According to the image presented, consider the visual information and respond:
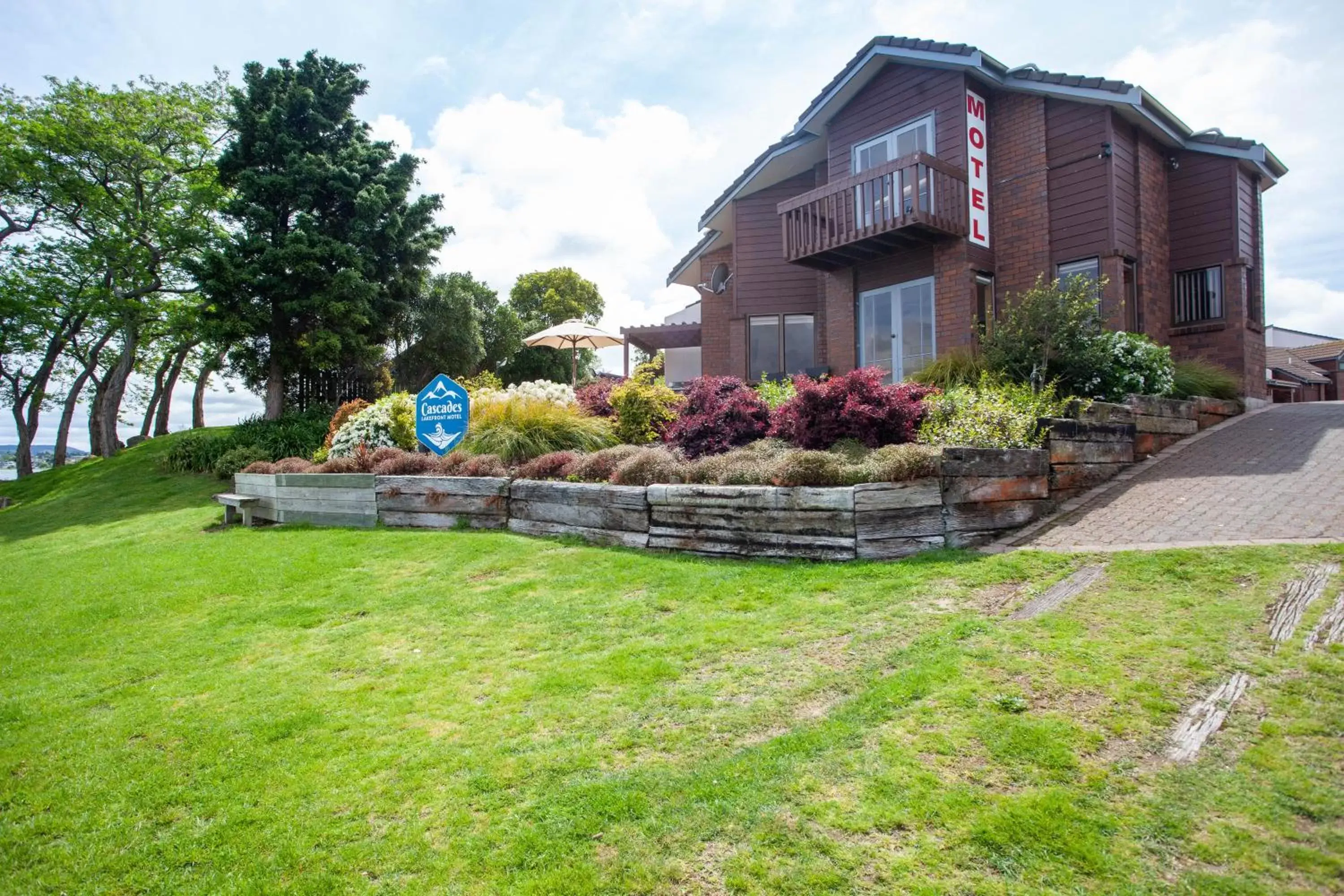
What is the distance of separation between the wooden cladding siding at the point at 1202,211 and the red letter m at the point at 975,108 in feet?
11.8

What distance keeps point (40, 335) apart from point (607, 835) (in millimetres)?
29690

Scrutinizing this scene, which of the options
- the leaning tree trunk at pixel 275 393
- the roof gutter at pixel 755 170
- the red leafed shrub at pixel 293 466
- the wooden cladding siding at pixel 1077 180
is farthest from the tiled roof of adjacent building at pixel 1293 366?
the leaning tree trunk at pixel 275 393

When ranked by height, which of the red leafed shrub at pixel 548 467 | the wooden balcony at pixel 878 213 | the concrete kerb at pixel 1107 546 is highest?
the wooden balcony at pixel 878 213

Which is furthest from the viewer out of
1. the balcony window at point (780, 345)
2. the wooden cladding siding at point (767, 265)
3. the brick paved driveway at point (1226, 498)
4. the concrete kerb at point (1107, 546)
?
the balcony window at point (780, 345)

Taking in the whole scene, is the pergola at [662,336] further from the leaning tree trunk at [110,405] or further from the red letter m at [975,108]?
the leaning tree trunk at [110,405]

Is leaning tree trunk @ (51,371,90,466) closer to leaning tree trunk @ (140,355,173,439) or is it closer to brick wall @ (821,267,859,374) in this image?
leaning tree trunk @ (140,355,173,439)

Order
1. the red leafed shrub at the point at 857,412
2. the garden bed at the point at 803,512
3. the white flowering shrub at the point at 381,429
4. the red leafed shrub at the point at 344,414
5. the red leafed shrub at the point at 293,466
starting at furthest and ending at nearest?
the red leafed shrub at the point at 344,414 < the white flowering shrub at the point at 381,429 < the red leafed shrub at the point at 293,466 < the red leafed shrub at the point at 857,412 < the garden bed at the point at 803,512

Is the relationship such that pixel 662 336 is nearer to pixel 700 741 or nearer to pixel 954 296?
pixel 954 296

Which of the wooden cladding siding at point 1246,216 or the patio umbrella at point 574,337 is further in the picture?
the patio umbrella at point 574,337

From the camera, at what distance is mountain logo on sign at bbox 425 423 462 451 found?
9.43m

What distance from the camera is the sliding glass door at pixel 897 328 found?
12.8m

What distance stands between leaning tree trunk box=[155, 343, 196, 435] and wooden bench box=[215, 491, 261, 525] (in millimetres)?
17300

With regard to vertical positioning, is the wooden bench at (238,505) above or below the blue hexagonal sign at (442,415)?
below

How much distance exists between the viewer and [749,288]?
16.2 m
